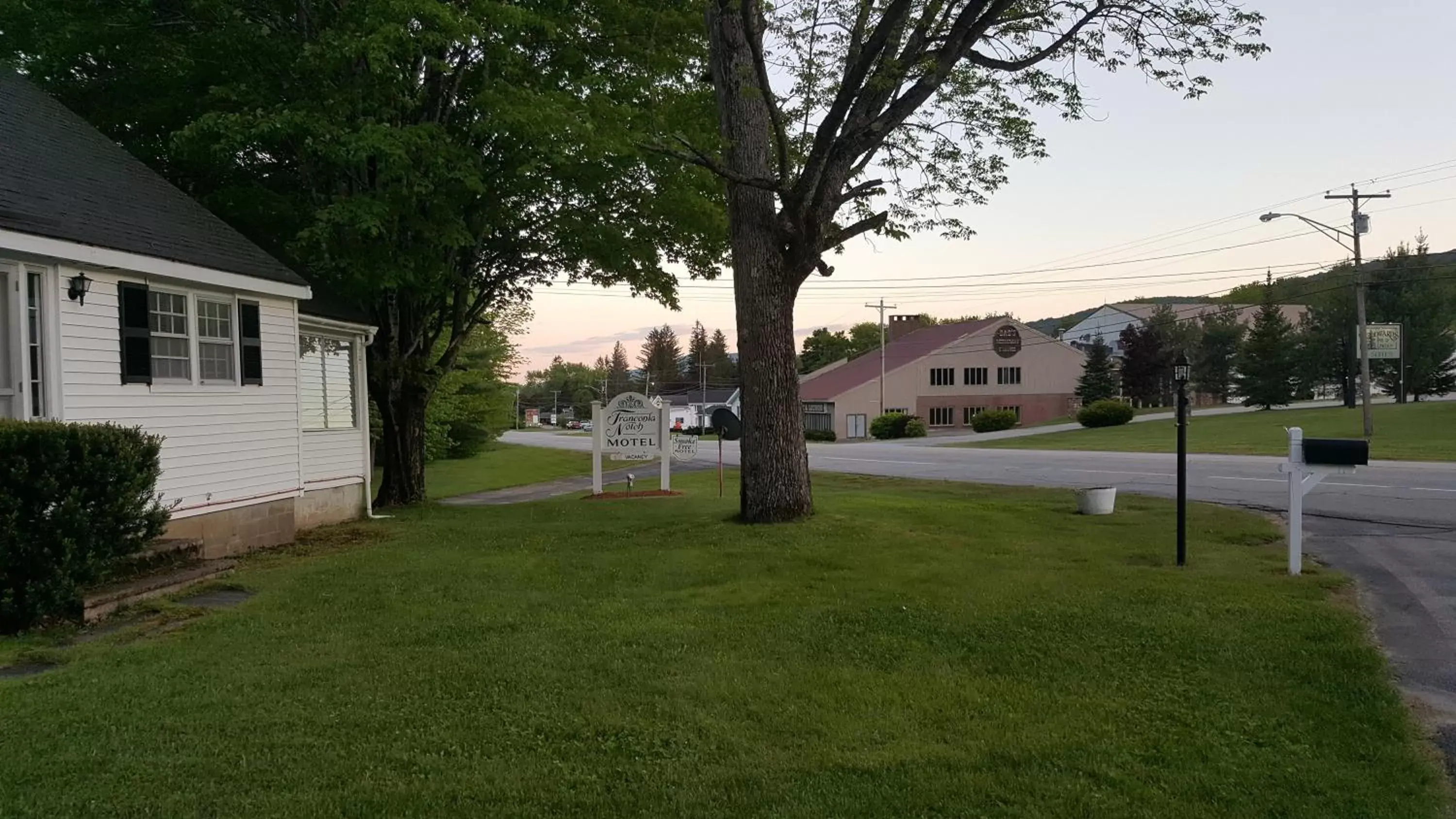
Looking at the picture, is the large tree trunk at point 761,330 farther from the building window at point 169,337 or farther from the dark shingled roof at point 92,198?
the building window at point 169,337

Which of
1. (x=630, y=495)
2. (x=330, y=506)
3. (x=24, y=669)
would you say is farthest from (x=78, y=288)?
(x=630, y=495)

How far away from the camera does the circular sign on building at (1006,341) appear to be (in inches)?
2509

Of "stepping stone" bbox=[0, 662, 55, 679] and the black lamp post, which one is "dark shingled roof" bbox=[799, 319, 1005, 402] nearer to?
the black lamp post

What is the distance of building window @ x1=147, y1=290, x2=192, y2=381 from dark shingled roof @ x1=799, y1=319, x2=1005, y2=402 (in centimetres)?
5555

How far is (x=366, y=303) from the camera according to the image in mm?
13789

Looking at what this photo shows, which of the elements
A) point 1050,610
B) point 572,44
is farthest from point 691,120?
point 1050,610

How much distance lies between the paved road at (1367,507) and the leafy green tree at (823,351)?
72.0 metres

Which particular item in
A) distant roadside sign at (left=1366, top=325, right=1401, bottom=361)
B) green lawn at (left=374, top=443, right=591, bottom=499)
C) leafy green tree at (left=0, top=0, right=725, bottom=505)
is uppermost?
leafy green tree at (left=0, top=0, right=725, bottom=505)

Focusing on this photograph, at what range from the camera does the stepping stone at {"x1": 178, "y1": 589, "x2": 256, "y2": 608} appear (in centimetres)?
718

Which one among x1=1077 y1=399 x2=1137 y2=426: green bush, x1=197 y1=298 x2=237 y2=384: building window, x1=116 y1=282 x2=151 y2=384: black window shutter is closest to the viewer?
x1=116 y1=282 x2=151 y2=384: black window shutter

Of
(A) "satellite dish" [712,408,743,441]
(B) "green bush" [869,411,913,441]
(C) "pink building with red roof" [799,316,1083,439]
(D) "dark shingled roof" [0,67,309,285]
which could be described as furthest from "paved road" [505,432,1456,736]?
(C) "pink building with red roof" [799,316,1083,439]

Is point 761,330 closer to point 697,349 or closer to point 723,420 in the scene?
point 723,420

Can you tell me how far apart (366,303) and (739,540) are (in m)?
7.77

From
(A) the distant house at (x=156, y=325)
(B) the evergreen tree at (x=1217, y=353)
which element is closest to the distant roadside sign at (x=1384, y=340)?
(B) the evergreen tree at (x=1217, y=353)
